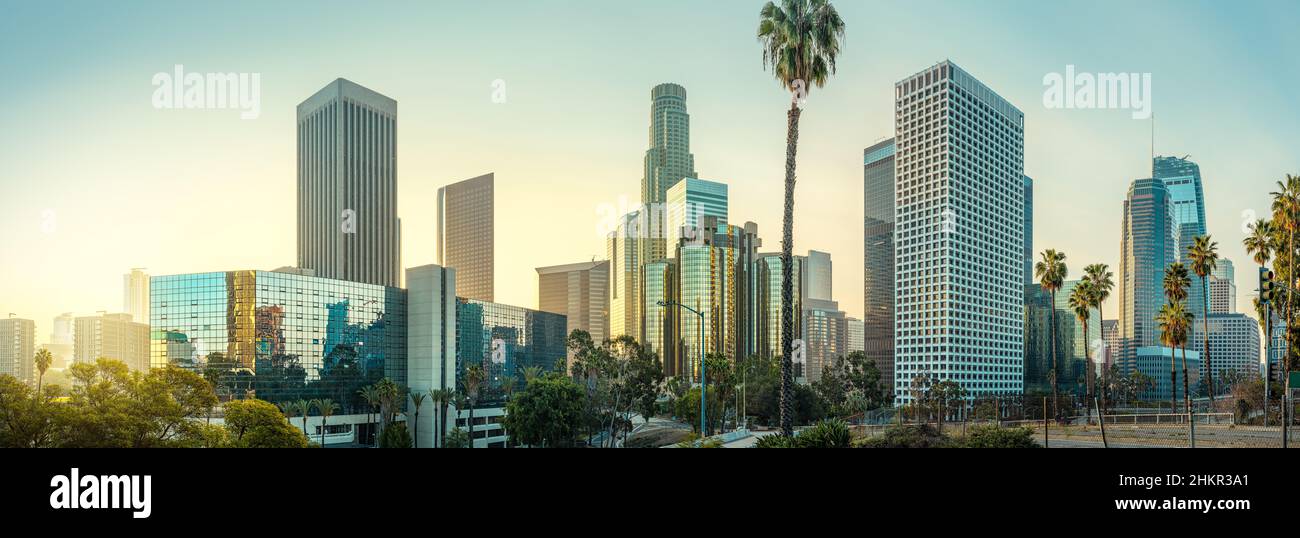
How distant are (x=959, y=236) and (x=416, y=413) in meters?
96.5

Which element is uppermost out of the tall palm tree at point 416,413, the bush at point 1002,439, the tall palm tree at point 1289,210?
the tall palm tree at point 1289,210

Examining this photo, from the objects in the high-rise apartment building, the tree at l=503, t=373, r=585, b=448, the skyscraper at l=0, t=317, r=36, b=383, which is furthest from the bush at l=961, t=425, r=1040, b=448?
the high-rise apartment building

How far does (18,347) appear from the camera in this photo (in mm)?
111312

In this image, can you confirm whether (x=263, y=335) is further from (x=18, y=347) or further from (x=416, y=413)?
(x=18, y=347)

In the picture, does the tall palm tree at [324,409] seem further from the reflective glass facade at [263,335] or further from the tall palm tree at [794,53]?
the tall palm tree at [794,53]

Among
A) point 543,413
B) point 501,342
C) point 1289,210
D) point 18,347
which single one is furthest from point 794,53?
point 18,347

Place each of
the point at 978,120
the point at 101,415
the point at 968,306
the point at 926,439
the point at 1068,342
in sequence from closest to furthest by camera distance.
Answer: the point at 926,439
the point at 101,415
the point at 968,306
the point at 978,120
the point at 1068,342

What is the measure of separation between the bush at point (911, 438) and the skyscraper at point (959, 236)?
105396 millimetres

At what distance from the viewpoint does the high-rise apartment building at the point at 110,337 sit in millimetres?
131750

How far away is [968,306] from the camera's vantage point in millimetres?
133000

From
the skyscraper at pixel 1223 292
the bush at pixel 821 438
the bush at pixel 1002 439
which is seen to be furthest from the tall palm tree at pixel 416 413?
the skyscraper at pixel 1223 292
